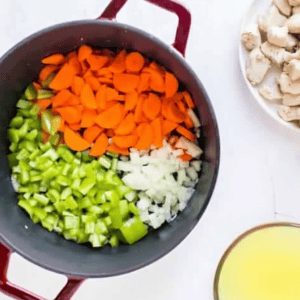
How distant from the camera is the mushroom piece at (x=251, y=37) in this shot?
40.0 inches

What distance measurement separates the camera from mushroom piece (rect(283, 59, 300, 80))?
99cm

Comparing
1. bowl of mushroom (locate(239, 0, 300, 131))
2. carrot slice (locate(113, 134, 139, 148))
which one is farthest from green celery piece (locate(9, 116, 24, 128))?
bowl of mushroom (locate(239, 0, 300, 131))

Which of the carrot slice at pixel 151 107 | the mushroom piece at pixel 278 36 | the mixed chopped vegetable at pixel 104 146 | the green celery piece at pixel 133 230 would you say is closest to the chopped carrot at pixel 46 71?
the mixed chopped vegetable at pixel 104 146

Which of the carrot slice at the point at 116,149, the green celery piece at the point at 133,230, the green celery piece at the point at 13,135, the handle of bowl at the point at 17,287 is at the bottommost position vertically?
the handle of bowl at the point at 17,287

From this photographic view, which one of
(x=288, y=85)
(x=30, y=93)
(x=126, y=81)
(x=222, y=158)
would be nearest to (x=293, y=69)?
(x=288, y=85)

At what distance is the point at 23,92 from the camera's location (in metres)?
1.08

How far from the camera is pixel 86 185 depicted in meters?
1.02

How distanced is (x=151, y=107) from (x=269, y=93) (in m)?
0.26

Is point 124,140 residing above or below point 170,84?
below

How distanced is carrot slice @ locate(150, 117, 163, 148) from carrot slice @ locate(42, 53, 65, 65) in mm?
238

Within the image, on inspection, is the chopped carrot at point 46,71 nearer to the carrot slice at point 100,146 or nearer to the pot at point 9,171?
the pot at point 9,171

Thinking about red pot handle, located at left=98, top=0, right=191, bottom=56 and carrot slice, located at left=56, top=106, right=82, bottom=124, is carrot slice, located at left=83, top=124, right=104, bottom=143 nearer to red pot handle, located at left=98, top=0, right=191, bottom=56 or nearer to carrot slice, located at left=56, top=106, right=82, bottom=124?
carrot slice, located at left=56, top=106, right=82, bottom=124

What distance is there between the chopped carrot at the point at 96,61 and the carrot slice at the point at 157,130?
6.5 inches

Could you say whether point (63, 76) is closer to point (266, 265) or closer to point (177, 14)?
point (177, 14)
